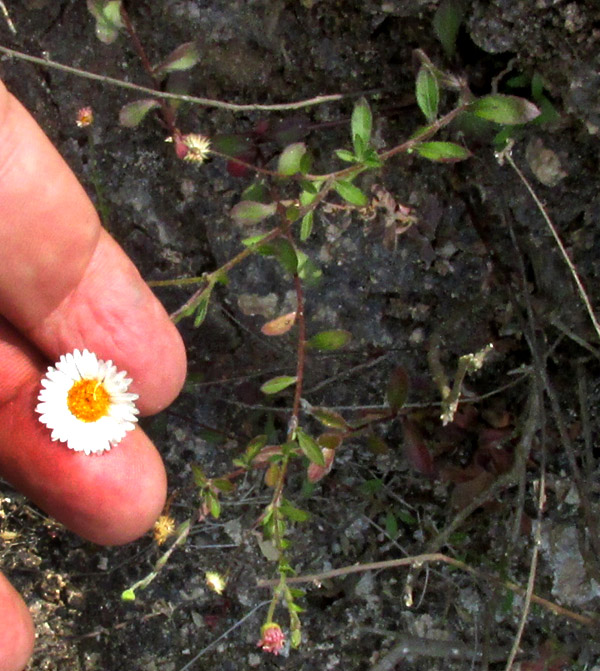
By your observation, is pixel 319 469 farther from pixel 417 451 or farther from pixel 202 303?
pixel 202 303

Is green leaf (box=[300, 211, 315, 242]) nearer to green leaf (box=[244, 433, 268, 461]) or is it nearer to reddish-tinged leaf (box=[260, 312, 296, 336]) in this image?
reddish-tinged leaf (box=[260, 312, 296, 336])

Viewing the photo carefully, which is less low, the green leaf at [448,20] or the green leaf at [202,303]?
the green leaf at [448,20]

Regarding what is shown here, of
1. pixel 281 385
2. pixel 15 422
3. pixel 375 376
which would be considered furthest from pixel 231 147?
pixel 15 422

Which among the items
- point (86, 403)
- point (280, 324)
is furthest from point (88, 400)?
point (280, 324)

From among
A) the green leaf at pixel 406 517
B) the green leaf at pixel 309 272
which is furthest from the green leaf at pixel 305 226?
the green leaf at pixel 406 517

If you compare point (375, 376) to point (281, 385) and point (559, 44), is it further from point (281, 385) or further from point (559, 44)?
point (559, 44)

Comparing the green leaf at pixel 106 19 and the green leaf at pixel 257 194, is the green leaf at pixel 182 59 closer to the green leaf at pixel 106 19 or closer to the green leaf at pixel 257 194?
the green leaf at pixel 106 19

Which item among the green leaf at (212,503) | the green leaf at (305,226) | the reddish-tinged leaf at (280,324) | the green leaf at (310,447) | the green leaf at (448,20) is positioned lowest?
the green leaf at (212,503)
